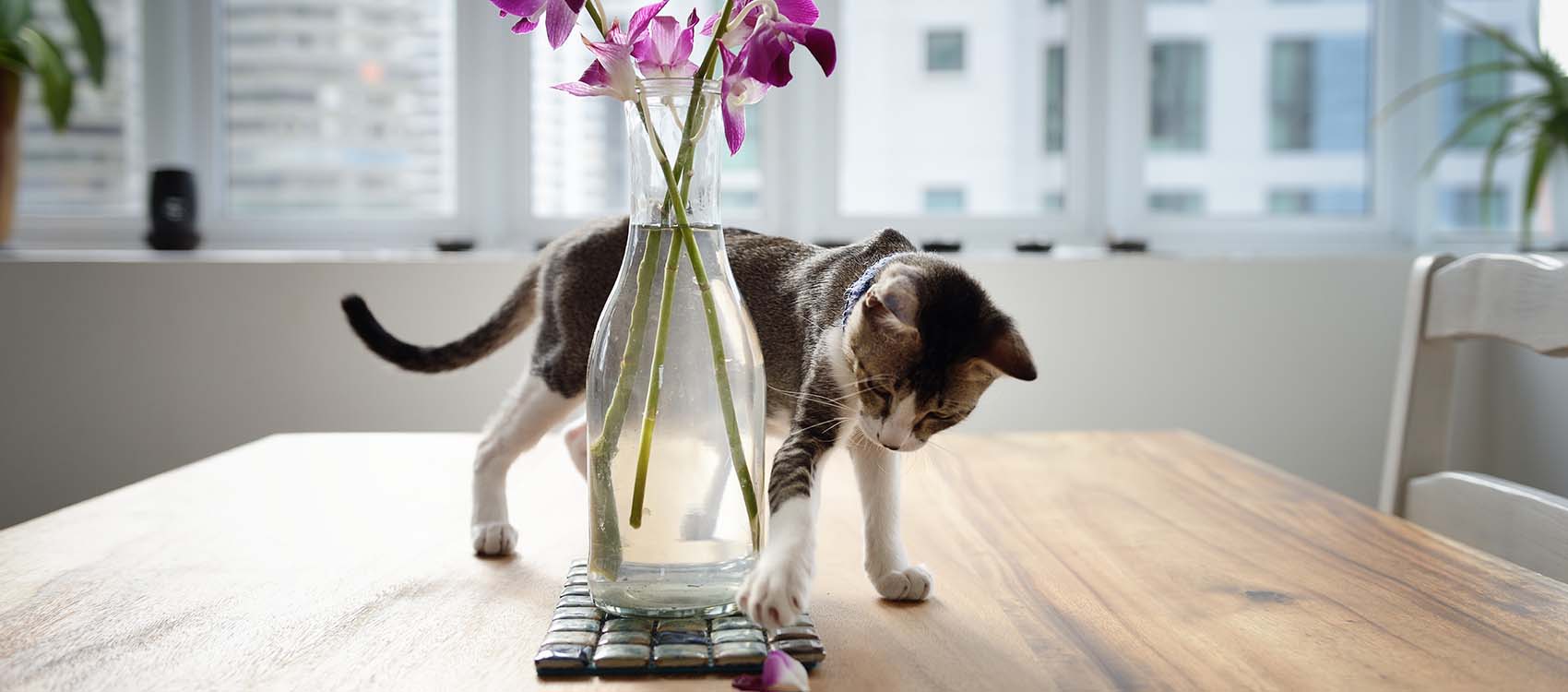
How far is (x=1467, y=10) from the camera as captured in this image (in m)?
2.62

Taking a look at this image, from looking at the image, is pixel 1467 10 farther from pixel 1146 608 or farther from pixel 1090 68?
pixel 1146 608

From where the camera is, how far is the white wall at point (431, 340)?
218 cm

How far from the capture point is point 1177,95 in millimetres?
2584

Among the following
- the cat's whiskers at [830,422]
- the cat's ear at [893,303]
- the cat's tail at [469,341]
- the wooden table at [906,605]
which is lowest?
the wooden table at [906,605]

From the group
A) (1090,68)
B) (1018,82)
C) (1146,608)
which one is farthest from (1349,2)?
(1146,608)

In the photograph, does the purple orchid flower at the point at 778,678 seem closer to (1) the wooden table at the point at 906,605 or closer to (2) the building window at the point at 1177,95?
(1) the wooden table at the point at 906,605

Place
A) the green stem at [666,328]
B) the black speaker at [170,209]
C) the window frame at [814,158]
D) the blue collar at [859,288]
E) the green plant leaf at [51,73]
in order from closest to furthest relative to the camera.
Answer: the green stem at [666,328], the blue collar at [859,288], the green plant leaf at [51,73], the black speaker at [170,209], the window frame at [814,158]

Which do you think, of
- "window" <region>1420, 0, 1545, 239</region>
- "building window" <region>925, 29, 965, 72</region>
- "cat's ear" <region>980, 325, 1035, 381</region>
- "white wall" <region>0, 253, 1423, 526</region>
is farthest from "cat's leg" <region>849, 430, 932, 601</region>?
"window" <region>1420, 0, 1545, 239</region>

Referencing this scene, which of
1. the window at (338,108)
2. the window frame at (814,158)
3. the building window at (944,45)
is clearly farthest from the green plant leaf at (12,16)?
the building window at (944,45)

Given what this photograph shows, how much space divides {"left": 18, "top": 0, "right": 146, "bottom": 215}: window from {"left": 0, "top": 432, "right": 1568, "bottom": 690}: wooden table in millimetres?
1725

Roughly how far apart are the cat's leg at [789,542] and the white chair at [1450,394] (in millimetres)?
624

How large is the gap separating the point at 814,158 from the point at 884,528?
1800 millimetres

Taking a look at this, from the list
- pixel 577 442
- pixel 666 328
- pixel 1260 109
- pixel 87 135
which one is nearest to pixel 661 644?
pixel 666 328

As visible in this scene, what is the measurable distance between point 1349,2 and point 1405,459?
1763 millimetres
